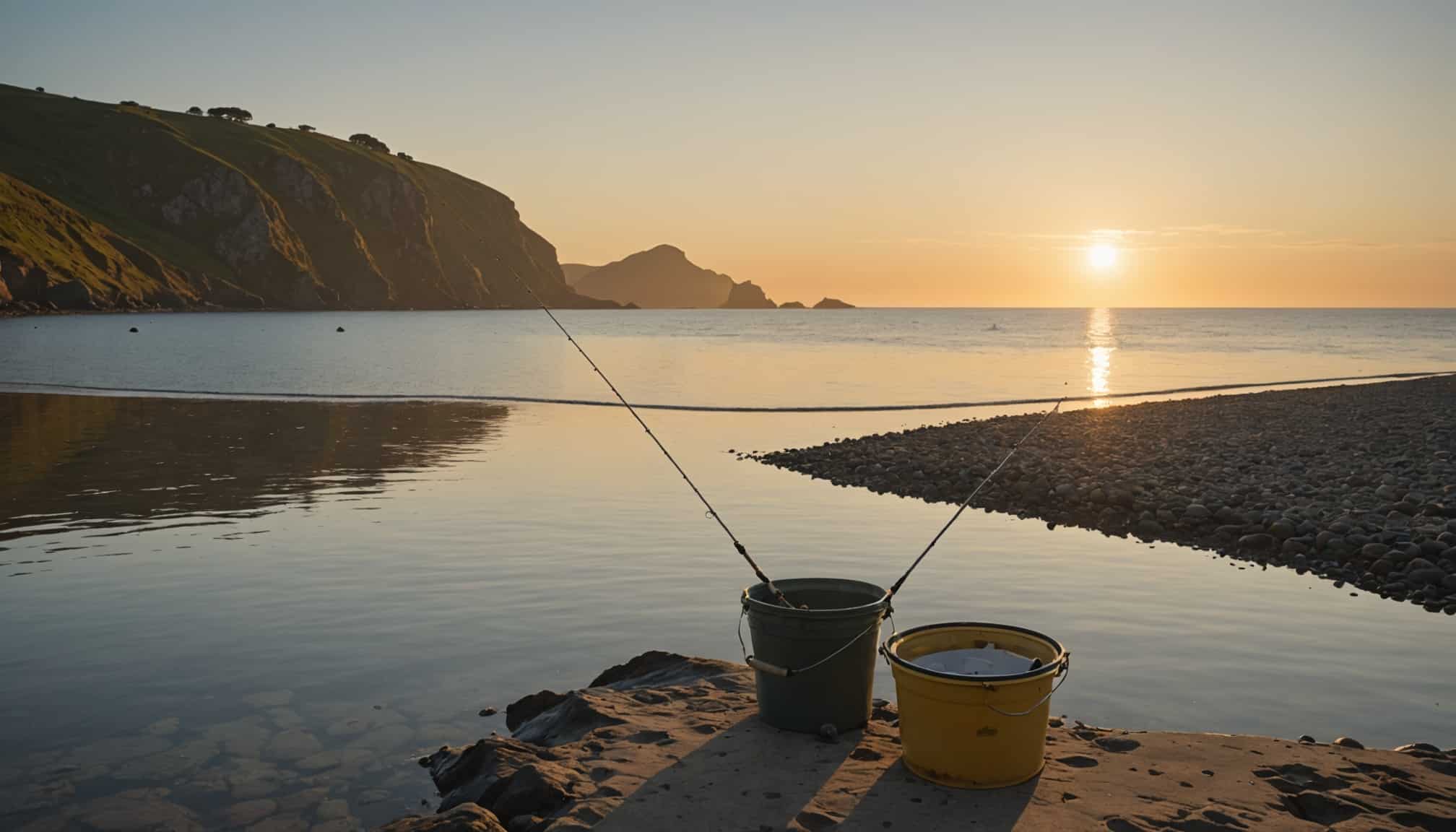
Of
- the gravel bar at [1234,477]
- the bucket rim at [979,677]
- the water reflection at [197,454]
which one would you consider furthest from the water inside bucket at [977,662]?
the water reflection at [197,454]

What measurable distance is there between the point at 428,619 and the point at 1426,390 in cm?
3511

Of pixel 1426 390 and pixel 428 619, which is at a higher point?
pixel 1426 390

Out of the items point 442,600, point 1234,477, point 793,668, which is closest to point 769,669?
point 793,668

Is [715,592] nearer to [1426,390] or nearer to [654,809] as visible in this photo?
[654,809]

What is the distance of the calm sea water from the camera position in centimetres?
810

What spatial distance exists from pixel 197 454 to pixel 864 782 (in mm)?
21855

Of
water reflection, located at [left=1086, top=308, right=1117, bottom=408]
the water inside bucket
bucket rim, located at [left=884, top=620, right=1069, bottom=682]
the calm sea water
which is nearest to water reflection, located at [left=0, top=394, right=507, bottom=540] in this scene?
the calm sea water

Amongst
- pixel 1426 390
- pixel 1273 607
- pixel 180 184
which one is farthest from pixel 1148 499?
pixel 180 184

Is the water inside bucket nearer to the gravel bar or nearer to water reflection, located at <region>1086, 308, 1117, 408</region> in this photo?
the gravel bar

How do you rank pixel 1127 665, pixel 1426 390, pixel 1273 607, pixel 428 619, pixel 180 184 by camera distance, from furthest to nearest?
pixel 180 184 < pixel 1426 390 < pixel 1273 607 < pixel 428 619 < pixel 1127 665

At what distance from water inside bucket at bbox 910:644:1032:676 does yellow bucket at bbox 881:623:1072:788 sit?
0.92 ft

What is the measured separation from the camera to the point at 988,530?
1647cm

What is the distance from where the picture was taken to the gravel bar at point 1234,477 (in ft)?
46.0

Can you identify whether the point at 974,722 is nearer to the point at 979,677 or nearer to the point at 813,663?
the point at 979,677
